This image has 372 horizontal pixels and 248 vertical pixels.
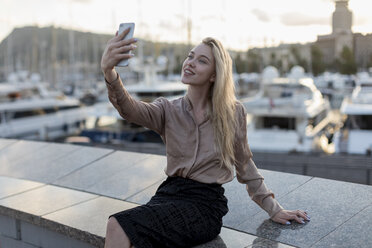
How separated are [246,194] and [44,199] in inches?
80.3

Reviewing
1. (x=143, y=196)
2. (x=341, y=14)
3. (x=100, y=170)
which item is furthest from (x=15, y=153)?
(x=341, y=14)

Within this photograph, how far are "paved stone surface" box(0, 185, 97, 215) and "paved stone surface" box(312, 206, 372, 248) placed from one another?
241 cm

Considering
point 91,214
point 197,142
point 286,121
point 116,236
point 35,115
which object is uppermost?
point 197,142

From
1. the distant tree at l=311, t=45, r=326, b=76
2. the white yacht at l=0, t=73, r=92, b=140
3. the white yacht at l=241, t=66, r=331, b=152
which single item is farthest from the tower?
the distant tree at l=311, t=45, r=326, b=76

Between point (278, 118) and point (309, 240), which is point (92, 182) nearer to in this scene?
point (309, 240)

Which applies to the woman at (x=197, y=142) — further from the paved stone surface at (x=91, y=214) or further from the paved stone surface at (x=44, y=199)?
the paved stone surface at (x=44, y=199)

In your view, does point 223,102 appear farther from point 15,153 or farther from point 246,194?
point 15,153

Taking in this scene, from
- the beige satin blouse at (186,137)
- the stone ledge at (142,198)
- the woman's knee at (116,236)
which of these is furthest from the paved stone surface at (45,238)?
the beige satin blouse at (186,137)

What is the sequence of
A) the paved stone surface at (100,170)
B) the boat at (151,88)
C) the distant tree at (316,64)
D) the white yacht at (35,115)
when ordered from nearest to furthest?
the paved stone surface at (100,170) → the boat at (151,88) → the white yacht at (35,115) → the distant tree at (316,64)

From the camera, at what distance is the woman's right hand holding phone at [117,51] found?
2.60 metres

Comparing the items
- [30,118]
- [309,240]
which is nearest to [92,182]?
[309,240]

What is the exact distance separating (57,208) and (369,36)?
9398mm

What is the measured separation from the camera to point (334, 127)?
24.6 metres

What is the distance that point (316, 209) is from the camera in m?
3.87
